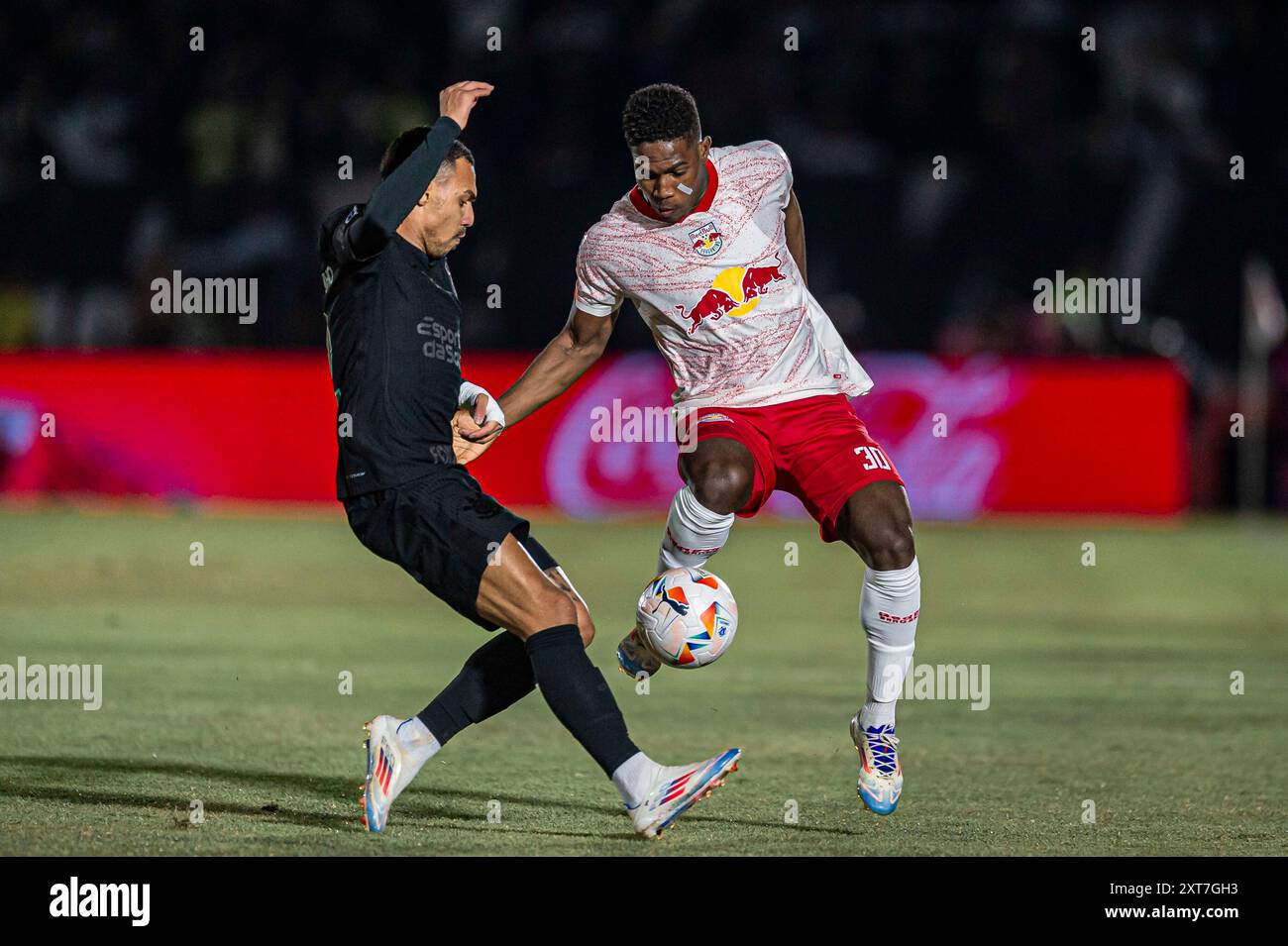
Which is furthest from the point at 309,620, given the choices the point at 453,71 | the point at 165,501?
the point at 453,71

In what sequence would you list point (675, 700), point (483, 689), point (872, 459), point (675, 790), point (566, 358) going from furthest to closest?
1. point (675, 700)
2. point (566, 358)
3. point (872, 459)
4. point (483, 689)
5. point (675, 790)

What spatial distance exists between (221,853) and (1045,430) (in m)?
12.4

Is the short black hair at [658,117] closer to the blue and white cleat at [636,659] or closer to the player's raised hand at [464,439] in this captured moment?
the player's raised hand at [464,439]

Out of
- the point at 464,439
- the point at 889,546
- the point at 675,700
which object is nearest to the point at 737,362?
the point at 889,546

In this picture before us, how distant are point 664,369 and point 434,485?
10886 millimetres

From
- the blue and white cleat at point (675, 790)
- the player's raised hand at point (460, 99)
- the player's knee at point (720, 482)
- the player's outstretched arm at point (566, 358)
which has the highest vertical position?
the player's raised hand at point (460, 99)

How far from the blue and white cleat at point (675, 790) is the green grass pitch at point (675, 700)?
4.7 inches

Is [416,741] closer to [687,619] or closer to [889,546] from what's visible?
[687,619]

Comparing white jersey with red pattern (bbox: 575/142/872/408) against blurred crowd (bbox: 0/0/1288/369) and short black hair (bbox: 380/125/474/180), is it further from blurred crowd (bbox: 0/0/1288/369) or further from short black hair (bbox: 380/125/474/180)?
blurred crowd (bbox: 0/0/1288/369)

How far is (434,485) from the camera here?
20.2ft

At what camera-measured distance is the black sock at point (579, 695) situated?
594 centimetres

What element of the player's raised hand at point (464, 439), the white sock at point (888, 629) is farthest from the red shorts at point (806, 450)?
the player's raised hand at point (464, 439)

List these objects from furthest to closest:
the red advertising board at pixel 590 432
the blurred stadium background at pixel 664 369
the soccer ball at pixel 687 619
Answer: the red advertising board at pixel 590 432 → the blurred stadium background at pixel 664 369 → the soccer ball at pixel 687 619

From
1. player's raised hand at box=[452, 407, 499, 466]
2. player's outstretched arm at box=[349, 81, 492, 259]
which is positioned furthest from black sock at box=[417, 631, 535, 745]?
player's outstretched arm at box=[349, 81, 492, 259]
